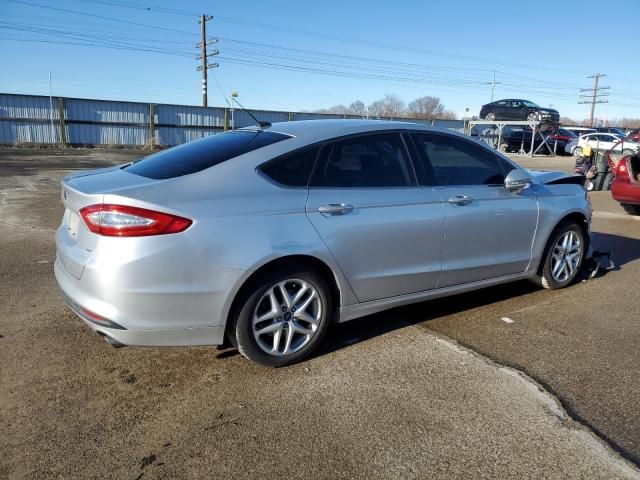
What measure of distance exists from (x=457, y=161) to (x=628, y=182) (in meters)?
6.82

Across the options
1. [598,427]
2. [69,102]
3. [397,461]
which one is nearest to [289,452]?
[397,461]

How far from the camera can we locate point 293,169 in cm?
341

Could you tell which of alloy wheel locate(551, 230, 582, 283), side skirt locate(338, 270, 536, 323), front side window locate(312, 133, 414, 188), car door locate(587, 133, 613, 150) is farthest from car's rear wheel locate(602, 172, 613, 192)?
car door locate(587, 133, 613, 150)

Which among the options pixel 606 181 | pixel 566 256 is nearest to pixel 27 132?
pixel 606 181

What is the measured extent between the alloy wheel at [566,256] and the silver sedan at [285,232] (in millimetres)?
605

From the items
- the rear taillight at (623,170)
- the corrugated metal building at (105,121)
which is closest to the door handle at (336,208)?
the rear taillight at (623,170)

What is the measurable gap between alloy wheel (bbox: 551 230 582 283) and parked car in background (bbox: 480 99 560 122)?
89.8 feet

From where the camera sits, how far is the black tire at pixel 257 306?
3.15 metres

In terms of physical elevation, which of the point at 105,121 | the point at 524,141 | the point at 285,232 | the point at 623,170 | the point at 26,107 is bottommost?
the point at 285,232

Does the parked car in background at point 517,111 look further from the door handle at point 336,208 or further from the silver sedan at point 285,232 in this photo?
the door handle at point 336,208

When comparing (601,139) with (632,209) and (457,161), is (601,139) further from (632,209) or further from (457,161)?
(457,161)

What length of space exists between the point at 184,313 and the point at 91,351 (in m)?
1.05

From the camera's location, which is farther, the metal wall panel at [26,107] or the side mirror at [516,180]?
the metal wall panel at [26,107]

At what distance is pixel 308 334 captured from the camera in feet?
11.3
